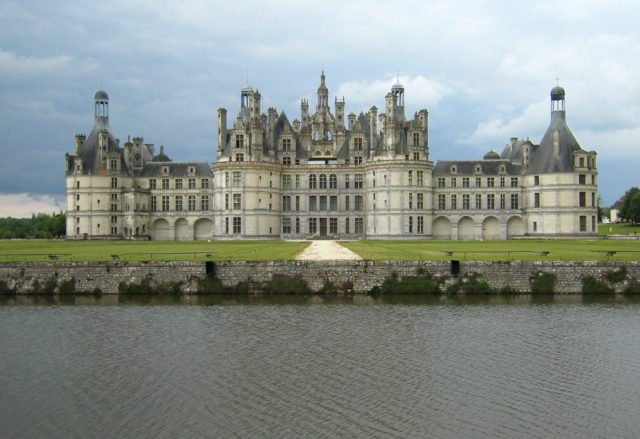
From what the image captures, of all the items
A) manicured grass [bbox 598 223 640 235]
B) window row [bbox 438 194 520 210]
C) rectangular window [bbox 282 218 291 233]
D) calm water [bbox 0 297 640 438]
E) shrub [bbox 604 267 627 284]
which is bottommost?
calm water [bbox 0 297 640 438]

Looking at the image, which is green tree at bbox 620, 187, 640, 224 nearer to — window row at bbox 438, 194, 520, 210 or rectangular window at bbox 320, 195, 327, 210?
window row at bbox 438, 194, 520, 210

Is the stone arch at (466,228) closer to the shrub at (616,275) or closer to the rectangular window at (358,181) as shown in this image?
the rectangular window at (358,181)

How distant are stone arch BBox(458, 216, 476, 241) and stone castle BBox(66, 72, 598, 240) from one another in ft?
0.45

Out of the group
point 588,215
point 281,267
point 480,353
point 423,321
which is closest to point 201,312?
point 281,267

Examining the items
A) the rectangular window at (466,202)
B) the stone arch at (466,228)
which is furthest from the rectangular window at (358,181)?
the stone arch at (466,228)

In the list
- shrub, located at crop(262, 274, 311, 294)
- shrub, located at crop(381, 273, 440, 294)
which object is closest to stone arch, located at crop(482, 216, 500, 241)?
shrub, located at crop(381, 273, 440, 294)

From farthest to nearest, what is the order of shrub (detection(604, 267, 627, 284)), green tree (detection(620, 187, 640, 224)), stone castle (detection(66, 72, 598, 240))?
1. green tree (detection(620, 187, 640, 224))
2. stone castle (detection(66, 72, 598, 240))
3. shrub (detection(604, 267, 627, 284))

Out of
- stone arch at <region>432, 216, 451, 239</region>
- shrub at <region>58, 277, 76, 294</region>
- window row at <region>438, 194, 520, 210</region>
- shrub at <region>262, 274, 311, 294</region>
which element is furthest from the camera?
stone arch at <region>432, 216, 451, 239</region>

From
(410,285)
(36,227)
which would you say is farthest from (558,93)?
(36,227)

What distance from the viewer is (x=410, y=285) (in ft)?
129

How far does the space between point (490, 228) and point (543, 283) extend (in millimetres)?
45707

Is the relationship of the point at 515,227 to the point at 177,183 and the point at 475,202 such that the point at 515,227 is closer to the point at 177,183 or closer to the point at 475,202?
the point at 475,202

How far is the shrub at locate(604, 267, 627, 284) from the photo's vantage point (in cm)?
3878

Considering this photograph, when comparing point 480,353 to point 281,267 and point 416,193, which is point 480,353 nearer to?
point 281,267
